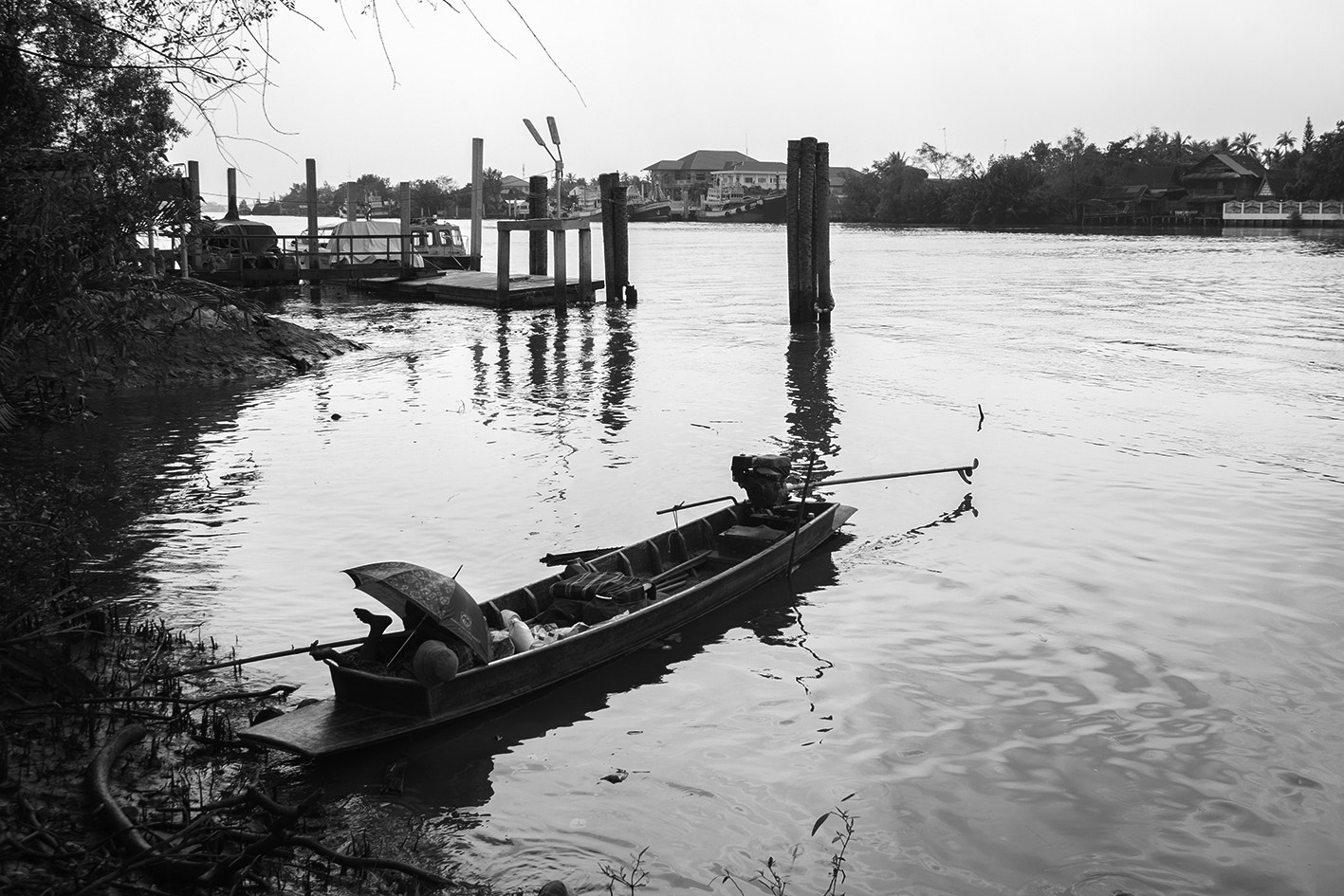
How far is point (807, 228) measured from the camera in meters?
25.4

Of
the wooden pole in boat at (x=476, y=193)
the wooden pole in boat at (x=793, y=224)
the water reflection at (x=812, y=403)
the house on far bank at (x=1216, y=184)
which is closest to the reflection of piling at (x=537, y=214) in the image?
the wooden pole in boat at (x=476, y=193)

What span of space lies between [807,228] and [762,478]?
53.3 ft

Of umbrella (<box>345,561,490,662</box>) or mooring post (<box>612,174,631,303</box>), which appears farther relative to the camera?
mooring post (<box>612,174,631,303</box>)

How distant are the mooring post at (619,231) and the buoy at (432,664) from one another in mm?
23380

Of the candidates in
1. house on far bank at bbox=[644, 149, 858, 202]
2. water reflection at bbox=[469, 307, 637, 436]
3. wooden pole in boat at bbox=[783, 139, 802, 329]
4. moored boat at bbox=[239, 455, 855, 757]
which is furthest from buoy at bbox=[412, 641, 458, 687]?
house on far bank at bbox=[644, 149, 858, 202]

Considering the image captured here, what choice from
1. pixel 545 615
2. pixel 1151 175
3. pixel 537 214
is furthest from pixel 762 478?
pixel 1151 175

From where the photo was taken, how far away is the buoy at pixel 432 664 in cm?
628

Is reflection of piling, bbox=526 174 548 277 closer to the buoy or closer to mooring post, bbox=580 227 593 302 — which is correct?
mooring post, bbox=580 227 593 302

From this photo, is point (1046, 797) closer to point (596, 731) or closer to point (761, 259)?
point (596, 731)

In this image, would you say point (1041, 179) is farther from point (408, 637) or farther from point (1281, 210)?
point (408, 637)

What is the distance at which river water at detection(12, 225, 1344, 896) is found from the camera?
5801 millimetres

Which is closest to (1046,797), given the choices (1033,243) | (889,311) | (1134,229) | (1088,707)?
(1088,707)

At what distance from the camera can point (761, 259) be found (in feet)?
218

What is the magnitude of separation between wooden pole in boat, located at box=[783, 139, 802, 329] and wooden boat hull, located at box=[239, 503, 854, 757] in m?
15.2
